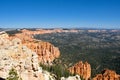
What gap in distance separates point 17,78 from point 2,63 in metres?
4.50

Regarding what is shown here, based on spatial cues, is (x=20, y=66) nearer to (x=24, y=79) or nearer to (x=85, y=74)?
(x=24, y=79)

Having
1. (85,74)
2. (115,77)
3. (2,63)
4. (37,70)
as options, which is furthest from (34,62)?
(85,74)

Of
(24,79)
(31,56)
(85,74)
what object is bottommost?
(85,74)

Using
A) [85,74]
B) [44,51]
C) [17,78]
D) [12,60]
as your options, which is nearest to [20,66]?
[12,60]

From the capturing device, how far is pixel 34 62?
192 feet

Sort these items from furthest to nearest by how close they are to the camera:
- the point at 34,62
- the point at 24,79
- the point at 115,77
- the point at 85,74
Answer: the point at 85,74
the point at 115,77
the point at 34,62
the point at 24,79

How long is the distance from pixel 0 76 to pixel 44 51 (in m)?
139

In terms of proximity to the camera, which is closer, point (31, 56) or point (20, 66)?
point (20, 66)

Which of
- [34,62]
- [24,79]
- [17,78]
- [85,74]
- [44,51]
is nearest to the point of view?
[17,78]

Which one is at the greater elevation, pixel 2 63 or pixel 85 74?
pixel 2 63

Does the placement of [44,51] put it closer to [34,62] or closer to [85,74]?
[85,74]

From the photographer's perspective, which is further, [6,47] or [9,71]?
[6,47]

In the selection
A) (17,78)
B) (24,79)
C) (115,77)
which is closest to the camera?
(17,78)

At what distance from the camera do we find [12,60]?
5403cm
